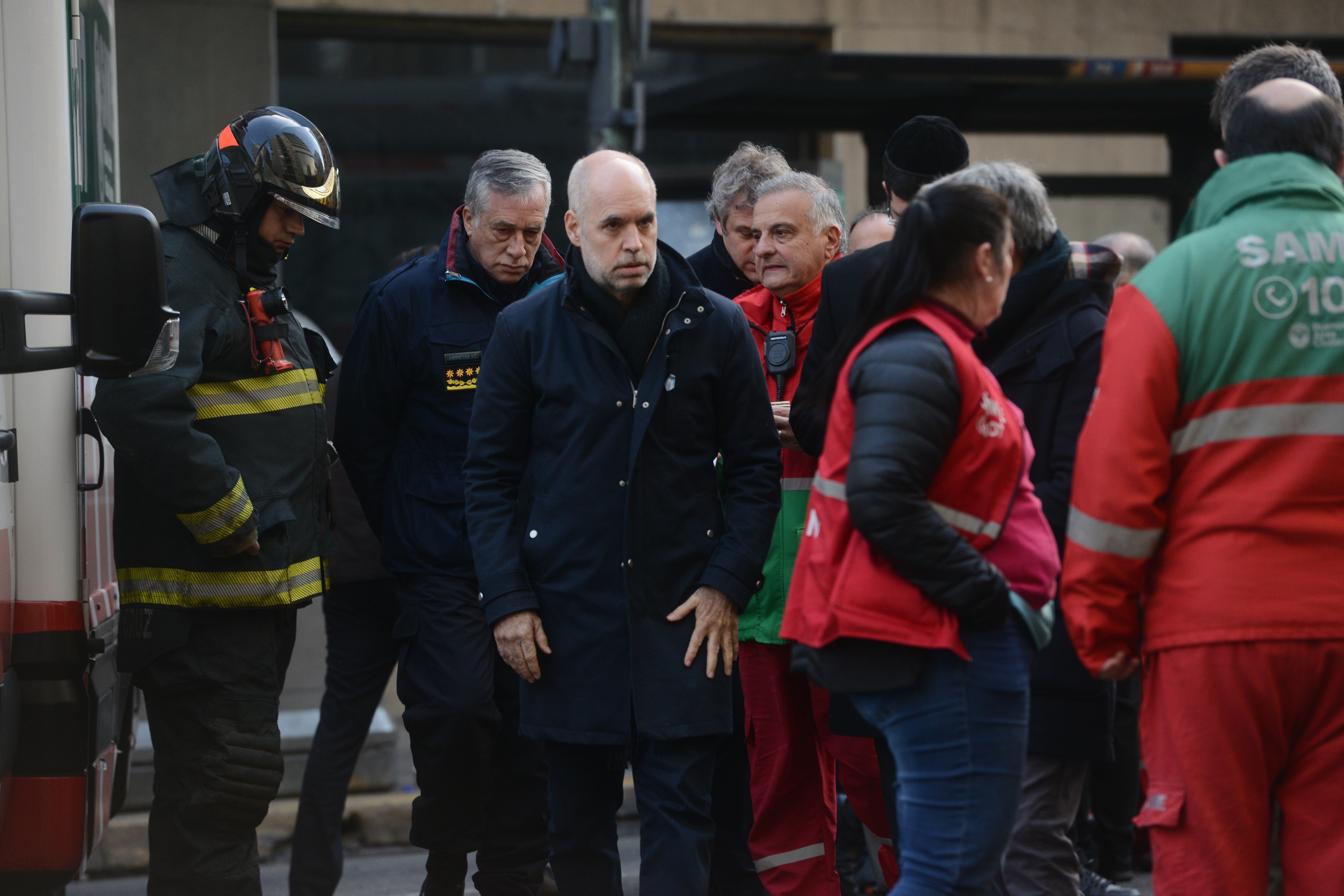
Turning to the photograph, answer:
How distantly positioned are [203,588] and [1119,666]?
2.15m

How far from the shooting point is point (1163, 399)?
2756mm

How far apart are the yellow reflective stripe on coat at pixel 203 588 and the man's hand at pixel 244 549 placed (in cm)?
5

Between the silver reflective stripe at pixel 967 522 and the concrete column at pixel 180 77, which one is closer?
the silver reflective stripe at pixel 967 522

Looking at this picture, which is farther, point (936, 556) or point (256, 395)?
point (256, 395)

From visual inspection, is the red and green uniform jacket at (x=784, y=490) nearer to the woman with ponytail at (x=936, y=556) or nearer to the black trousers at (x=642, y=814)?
the black trousers at (x=642, y=814)

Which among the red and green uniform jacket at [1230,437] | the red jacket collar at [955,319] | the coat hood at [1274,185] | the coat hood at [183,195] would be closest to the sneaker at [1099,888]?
the red and green uniform jacket at [1230,437]

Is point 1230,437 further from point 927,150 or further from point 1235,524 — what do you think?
point 927,150

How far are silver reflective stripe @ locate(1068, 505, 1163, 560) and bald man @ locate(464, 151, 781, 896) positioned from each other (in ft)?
3.17

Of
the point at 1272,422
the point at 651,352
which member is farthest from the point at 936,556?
the point at 651,352

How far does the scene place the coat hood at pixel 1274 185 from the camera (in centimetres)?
280

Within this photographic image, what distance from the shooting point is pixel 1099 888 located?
4801mm

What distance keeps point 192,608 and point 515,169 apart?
158cm

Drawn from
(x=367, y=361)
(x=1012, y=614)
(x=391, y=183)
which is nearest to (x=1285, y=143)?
(x=1012, y=614)

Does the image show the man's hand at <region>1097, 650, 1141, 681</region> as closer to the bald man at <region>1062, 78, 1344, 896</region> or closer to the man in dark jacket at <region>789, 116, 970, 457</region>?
the bald man at <region>1062, 78, 1344, 896</region>
